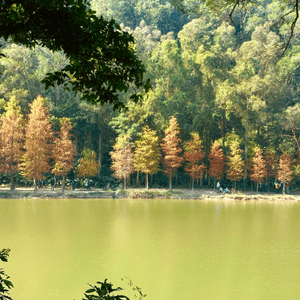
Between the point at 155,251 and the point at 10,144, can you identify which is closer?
the point at 155,251

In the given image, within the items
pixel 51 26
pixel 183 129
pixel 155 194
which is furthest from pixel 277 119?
pixel 51 26

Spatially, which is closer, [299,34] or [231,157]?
[231,157]

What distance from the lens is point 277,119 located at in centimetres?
3806

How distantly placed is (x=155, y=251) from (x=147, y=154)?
68.0 ft

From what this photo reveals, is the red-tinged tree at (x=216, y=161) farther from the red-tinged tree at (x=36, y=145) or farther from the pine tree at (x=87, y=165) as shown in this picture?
the red-tinged tree at (x=36, y=145)

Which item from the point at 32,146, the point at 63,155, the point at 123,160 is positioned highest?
the point at 32,146

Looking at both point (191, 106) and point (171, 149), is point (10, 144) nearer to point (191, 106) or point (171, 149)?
point (171, 149)

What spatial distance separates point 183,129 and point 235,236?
2209 centimetres

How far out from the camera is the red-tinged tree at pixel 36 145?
3353 centimetres

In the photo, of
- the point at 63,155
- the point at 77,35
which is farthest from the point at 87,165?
the point at 77,35

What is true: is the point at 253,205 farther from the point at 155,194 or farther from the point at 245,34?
the point at 245,34

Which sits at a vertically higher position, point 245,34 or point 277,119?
point 245,34

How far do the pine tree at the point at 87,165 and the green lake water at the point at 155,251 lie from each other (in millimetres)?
10179

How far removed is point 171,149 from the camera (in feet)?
120
